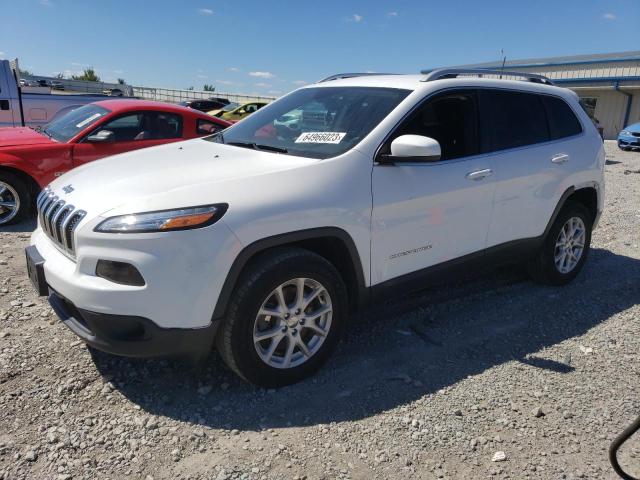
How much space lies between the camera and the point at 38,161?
20.6ft

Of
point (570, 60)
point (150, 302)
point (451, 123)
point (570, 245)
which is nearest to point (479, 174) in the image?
point (451, 123)

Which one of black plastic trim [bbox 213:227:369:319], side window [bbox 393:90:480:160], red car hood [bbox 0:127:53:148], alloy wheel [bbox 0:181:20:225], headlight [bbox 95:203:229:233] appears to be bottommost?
alloy wheel [bbox 0:181:20:225]

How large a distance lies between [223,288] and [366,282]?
3.26 feet

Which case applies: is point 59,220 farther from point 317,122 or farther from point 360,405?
point 360,405

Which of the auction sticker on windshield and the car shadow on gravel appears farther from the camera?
the auction sticker on windshield

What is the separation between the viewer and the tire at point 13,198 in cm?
623

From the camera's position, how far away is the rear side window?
456cm

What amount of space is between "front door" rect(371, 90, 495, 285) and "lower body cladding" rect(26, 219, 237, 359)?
1.07 m

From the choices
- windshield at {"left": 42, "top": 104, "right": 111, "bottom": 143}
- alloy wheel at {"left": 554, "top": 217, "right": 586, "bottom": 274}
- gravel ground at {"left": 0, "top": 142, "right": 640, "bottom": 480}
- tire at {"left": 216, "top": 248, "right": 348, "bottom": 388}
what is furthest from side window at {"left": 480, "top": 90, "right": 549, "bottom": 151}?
windshield at {"left": 42, "top": 104, "right": 111, "bottom": 143}

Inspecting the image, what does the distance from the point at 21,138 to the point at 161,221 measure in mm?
5173

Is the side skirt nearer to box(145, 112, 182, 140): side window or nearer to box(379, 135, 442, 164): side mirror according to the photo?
box(379, 135, 442, 164): side mirror

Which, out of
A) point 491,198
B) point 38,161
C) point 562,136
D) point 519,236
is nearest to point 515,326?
point 519,236

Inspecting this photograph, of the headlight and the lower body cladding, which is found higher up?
the headlight

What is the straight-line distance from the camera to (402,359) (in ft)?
11.5
